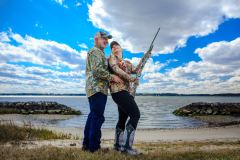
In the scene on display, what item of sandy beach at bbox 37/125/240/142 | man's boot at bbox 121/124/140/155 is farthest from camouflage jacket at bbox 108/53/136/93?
sandy beach at bbox 37/125/240/142

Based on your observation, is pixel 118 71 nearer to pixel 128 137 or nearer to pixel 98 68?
pixel 98 68

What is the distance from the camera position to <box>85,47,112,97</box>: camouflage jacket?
6311 millimetres

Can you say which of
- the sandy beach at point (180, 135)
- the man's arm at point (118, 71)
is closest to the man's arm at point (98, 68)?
the man's arm at point (118, 71)

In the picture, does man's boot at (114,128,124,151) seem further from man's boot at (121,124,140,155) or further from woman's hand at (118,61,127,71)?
woman's hand at (118,61,127,71)

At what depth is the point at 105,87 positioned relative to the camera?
6.51 meters

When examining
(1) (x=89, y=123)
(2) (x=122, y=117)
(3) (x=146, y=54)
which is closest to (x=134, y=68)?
(3) (x=146, y=54)

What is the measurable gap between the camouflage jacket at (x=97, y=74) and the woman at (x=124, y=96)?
0.63 feet

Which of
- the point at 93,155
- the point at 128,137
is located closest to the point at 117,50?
the point at 128,137

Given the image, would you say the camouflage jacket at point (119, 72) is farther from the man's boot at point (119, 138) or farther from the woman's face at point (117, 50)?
the man's boot at point (119, 138)

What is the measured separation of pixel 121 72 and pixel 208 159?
2.49 m

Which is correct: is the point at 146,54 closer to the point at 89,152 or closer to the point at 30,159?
the point at 89,152

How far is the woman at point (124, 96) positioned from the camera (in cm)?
644

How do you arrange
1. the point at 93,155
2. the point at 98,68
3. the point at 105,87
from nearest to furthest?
the point at 93,155 → the point at 98,68 → the point at 105,87

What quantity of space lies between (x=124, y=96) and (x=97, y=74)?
2.41 ft
